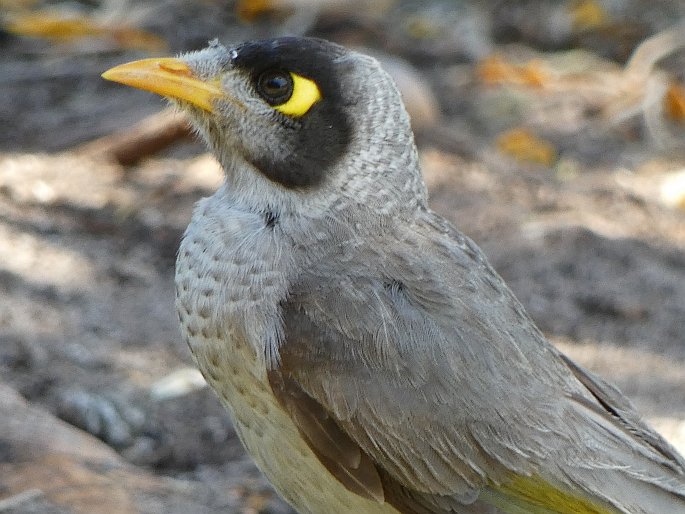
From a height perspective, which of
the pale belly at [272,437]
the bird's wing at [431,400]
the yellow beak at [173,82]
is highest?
the yellow beak at [173,82]

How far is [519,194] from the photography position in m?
8.14

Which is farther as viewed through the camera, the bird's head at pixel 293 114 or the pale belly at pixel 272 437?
the bird's head at pixel 293 114

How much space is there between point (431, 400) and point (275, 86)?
1.14m

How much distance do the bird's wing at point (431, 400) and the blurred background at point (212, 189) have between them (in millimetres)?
940

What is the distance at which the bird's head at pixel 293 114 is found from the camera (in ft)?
14.0

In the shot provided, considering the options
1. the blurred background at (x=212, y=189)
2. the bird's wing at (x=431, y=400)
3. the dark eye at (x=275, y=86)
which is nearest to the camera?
the bird's wing at (x=431, y=400)

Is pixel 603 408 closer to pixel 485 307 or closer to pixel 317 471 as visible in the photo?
pixel 485 307

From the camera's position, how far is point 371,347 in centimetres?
409

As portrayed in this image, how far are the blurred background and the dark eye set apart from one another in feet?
4.99

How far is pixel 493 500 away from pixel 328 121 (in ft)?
4.44

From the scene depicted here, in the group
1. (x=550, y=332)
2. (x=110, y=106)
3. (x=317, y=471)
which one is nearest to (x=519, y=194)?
(x=550, y=332)

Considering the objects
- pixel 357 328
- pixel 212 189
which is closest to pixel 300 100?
pixel 357 328

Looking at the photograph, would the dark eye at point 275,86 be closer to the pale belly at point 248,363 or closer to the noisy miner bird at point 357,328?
the noisy miner bird at point 357,328

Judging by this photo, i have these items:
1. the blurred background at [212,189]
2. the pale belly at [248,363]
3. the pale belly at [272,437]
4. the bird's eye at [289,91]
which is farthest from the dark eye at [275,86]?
the blurred background at [212,189]
